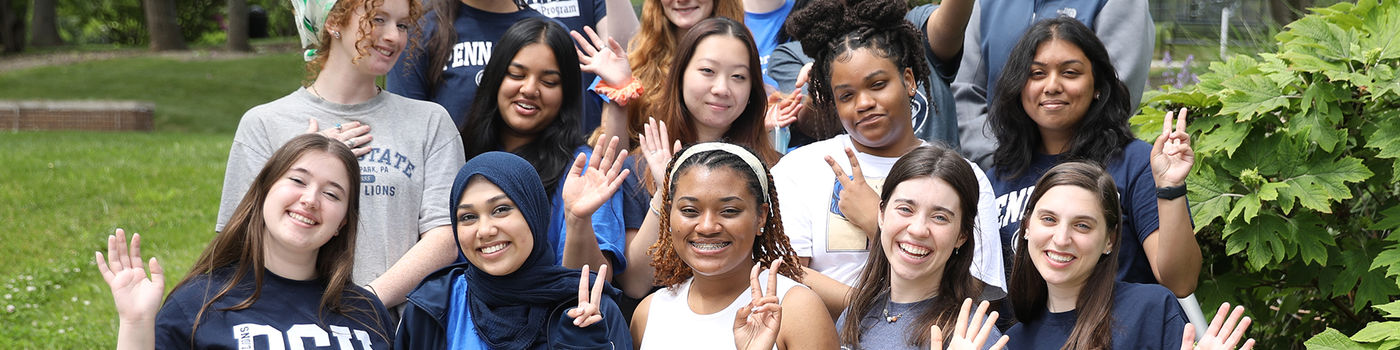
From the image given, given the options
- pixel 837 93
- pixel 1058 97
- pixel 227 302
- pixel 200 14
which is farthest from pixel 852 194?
pixel 200 14

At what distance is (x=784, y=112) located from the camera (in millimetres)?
4719

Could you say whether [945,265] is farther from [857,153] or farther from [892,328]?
[857,153]

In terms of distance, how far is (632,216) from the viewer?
14.5 ft

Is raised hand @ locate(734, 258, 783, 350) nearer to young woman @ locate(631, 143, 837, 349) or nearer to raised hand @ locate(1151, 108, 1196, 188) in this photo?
young woman @ locate(631, 143, 837, 349)

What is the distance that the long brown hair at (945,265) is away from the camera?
361cm

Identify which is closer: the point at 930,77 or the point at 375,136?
the point at 375,136

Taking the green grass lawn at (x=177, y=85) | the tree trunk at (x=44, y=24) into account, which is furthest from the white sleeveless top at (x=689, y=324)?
the tree trunk at (x=44, y=24)

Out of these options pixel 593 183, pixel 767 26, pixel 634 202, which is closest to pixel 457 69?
pixel 634 202

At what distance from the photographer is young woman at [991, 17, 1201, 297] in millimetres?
3873

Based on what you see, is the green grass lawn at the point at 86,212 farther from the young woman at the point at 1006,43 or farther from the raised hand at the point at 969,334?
the raised hand at the point at 969,334

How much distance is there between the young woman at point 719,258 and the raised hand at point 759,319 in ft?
0.13

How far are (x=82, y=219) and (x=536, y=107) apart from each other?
6.34 meters

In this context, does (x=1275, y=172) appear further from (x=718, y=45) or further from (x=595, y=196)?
(x=595, y=196)

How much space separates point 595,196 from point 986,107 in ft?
6.11
